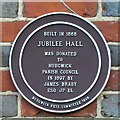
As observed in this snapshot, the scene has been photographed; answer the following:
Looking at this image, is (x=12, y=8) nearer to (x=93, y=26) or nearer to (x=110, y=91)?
(x=93, y=26)

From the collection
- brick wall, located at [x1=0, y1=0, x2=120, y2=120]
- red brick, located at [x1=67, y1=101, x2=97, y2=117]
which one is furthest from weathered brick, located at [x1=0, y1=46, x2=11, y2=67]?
red brick, located at [x1=67, y1=101, x2=97, y2=117]

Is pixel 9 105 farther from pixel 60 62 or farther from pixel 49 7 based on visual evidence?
pixel 49 7

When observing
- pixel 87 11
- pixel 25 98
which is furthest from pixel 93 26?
pixel 25 98

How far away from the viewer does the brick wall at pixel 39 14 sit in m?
2.36

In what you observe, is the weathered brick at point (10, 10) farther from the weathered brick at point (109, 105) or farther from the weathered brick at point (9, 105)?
the weathered brick at point (109, 105)

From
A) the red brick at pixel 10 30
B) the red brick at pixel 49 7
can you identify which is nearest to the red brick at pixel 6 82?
the red brick at pixel 10 30

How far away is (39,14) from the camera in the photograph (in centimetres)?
Answer: 237

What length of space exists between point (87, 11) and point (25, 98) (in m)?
0.44

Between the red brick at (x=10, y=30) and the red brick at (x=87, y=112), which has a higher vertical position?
the red brick at (x=10, y=30)

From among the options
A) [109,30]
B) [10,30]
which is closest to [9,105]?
[10,30]

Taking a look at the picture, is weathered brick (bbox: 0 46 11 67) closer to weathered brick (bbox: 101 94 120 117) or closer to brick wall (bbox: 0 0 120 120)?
brick wall (bbox: 0 0 120 120)

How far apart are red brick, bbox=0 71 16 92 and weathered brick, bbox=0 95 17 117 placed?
32 mm

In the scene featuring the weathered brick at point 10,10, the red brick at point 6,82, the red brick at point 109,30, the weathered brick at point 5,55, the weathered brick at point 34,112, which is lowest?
the weathered brick at point 34,112

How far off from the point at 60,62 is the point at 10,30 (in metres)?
0.25
